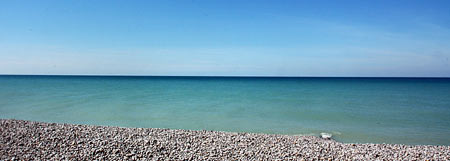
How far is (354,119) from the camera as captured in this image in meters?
13.6

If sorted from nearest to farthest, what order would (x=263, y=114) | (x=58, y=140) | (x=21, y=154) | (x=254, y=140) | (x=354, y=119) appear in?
(x=21, y=154) < (x=58, y=140) < (x=254, y=140) < (x=354, y=119) < (x=263, y=114)

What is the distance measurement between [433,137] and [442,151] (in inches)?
126

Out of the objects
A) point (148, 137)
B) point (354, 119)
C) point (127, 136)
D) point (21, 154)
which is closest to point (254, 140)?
point (148, 137)

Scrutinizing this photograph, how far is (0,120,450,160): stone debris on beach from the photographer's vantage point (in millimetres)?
6172

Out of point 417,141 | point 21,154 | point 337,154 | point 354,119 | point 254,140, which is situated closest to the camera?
point 21,154

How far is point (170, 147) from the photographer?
677 centimetres

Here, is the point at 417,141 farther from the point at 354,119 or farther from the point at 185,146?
the point at 185,146

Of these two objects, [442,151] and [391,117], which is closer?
[442,151]

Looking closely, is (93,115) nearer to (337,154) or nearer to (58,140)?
(58,140)

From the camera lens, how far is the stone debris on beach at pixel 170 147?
617 centimetres

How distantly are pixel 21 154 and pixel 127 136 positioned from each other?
2.37 meters

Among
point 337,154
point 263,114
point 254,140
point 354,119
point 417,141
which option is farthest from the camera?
point 263,114

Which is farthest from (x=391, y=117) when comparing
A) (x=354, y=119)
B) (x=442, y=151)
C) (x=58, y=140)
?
(x=58, y=140)

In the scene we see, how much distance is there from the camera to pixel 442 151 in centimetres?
745
